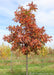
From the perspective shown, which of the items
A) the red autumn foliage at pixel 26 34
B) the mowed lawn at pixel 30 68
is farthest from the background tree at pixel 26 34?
the mowed lawn at pixel 30 68

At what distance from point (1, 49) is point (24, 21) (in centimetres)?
2045

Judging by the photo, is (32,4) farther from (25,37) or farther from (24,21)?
(25,37)

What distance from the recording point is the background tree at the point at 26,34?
9.01 metres

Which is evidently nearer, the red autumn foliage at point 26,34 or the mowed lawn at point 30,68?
the red autumn foliage at point 26,34

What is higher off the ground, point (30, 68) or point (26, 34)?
point (26, 34)

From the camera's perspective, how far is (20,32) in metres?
9.36

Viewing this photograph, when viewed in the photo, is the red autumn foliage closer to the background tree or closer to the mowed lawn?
the background tree

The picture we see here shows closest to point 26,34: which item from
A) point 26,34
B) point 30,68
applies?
point 26,34

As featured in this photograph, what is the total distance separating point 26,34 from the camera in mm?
9219

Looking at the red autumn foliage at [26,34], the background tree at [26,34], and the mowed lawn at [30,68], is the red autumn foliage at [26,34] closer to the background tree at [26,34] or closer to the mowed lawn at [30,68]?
the background tree at [26,34]

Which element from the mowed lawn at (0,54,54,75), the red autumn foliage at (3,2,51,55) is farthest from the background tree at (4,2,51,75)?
the mowed lawn at (0,54,54,75)

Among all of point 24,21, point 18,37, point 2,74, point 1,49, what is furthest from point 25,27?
point 1,49

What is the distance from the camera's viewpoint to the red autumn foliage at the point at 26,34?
901 cm

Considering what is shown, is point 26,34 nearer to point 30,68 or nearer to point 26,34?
point 26,34
